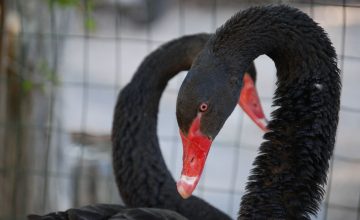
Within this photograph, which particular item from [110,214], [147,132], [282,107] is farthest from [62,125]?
[282,107]

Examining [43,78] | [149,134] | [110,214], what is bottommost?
[110,214]

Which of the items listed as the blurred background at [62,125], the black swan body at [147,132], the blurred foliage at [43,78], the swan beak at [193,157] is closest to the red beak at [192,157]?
the swan beak at [193,157]

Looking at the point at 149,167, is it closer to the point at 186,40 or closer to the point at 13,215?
the point at 186,40

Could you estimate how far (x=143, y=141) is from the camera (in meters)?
3.68

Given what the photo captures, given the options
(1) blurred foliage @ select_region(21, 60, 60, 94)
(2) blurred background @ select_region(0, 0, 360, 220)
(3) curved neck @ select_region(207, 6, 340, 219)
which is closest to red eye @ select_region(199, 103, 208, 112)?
(3) curved neck @ select_region(207, 6, 340, 219)

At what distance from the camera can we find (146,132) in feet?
12.1

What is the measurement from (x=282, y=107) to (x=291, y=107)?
1.3 inches

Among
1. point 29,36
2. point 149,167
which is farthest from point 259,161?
point 29,36

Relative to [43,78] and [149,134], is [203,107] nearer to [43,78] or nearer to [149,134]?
[149,134]

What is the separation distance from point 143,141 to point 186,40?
479mm

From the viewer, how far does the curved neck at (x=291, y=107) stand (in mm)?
2635

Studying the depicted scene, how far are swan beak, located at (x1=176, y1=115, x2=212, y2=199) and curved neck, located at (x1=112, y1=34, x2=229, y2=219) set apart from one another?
0.95 meters

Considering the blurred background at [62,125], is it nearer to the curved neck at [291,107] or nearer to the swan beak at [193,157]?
the curved neck at [291,107]

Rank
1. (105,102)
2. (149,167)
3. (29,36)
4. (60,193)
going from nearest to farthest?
(149,167) < (29,36) < (60,193) < (105,102)
